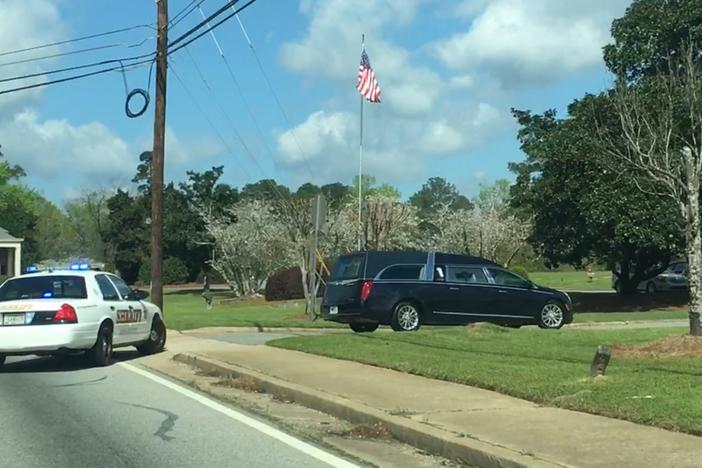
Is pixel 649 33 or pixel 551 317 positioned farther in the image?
pixel 649 33

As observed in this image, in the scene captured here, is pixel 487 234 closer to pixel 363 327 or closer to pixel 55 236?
pixel 363 327

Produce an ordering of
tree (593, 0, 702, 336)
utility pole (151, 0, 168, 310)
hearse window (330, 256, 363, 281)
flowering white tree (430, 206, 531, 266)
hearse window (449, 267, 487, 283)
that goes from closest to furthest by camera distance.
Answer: tree (593, 0, 702, 336), hearse window (330, 256, 363, 281), hearse window (449, 267, 487, 283), utility pole (151, 0, 168, 310), flowering white tree (430, 206, 531, 266)

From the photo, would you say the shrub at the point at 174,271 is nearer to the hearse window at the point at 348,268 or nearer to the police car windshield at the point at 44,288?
the hearse window at the point at 348,268

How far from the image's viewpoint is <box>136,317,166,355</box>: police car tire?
16.7 meters

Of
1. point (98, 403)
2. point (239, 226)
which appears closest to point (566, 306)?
point (98, 403)

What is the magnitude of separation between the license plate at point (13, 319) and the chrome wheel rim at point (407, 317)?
313 inches

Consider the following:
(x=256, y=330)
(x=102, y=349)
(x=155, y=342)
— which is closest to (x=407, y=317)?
(x=256, y=330)

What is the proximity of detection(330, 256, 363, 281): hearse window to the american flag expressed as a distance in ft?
41.4

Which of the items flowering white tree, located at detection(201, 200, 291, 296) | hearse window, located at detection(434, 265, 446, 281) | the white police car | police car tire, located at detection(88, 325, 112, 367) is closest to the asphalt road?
the white police car

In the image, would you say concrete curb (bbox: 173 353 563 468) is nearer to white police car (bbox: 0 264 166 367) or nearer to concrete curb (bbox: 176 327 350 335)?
white police car (bbox: 0 264 166 367)

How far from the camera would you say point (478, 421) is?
26.4 ft

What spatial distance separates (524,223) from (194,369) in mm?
40052

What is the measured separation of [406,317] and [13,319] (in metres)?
8.27

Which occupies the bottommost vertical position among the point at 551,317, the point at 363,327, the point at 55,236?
the point at 363,327
